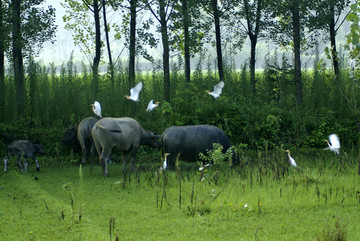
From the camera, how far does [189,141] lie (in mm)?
12406

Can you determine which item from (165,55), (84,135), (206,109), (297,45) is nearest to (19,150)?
(84,135)

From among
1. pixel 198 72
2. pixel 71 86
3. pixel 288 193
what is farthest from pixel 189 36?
pixel 288 193

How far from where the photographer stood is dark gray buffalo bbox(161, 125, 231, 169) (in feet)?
40.3

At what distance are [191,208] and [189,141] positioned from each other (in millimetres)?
4423

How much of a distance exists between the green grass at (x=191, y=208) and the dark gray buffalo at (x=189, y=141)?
112 centimetres

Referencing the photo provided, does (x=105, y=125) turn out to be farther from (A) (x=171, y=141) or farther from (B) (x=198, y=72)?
(B) (x=198, y=72)

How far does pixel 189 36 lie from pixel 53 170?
29.8 feet

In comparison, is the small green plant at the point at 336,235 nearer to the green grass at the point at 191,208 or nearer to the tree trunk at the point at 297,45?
the green grass at the point at 191,208

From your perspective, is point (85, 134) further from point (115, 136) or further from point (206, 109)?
point (206, 109)

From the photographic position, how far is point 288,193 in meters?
9.05

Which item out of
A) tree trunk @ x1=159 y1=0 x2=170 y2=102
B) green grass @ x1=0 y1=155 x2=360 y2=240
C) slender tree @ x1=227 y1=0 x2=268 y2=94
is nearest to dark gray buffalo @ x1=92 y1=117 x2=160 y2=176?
green grass @ x1=0 y1=155 x2=360 y2=240

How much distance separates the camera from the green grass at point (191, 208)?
23.0 feet

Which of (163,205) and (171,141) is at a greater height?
(171,141)

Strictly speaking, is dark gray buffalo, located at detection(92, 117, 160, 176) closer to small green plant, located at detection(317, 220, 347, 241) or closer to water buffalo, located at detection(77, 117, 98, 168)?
water buffalo, located at detection(77, 117, 98, 168)
